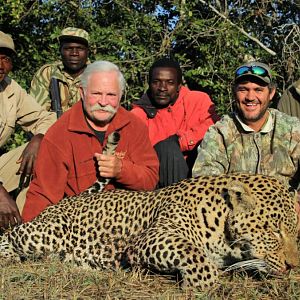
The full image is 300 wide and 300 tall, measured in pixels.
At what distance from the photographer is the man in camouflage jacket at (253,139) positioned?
5352 mm

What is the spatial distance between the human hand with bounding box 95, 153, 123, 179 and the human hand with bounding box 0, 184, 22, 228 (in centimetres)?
86

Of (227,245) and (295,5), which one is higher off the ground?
(295,5)

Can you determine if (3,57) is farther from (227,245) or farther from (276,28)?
(276,28)

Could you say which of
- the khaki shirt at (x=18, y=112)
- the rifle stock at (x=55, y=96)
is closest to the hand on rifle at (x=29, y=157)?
the khaki shirt at (x=18, y=112)

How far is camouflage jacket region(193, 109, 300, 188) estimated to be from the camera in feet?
17.7

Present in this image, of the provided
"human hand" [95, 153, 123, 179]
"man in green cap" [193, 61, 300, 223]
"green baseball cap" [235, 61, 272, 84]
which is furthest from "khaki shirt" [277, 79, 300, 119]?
"human hand" [95, 153, 123, 179]

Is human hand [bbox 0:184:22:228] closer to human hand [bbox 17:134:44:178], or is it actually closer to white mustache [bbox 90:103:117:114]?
human hand [bbox 17:134:44:178]

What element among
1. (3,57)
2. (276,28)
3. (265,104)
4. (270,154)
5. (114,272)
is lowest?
(114,272)

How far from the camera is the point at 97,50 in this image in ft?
29.7

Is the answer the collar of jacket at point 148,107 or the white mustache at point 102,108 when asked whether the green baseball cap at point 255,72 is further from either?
the collar of jacket at point 148,107

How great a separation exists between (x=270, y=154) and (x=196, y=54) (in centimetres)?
408

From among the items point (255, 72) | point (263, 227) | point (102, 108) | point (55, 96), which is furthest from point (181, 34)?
point (263, 227)

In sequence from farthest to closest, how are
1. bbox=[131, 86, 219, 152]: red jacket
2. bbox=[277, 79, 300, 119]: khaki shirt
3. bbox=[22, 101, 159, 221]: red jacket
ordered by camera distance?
bbox=[277, 79, 300, 119]: khaki shirt
bbox=[131, 86, 219, 152]: red jacket
bbox=[22, 101, 159, 221]: red jacket

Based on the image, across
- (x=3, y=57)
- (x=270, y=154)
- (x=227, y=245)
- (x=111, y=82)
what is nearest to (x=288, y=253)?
(x=227, y=245)
